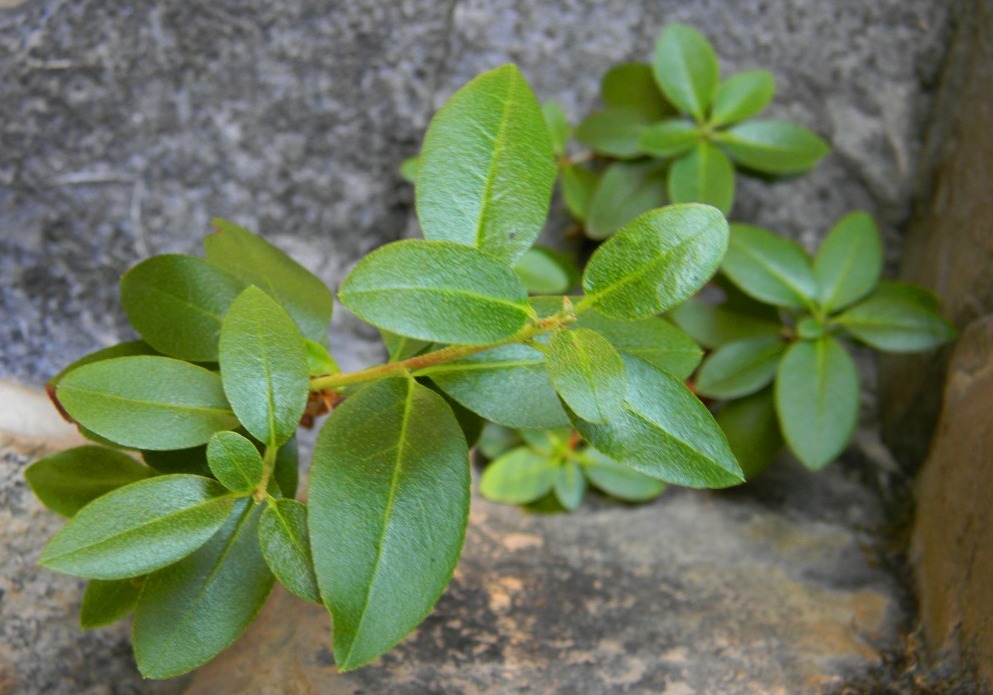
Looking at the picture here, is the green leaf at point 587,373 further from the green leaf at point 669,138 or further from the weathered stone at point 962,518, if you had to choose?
the green leaf at point 669,138

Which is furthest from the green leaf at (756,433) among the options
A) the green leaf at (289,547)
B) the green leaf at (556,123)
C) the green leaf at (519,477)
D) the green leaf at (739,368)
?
the green leaf at (289,547)

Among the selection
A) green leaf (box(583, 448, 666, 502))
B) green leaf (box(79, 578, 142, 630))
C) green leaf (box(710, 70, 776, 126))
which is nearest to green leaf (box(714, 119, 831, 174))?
green leaf (box(710, 70, 776, 126))

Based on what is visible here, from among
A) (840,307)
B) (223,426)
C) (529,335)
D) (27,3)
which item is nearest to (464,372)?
(529,335)

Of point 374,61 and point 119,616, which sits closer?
point 119,616

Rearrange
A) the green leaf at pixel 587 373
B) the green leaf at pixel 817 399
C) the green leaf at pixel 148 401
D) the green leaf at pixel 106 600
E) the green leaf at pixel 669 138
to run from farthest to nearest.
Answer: the green leaf at pixel 669 138 < the green leaf at pixel 817 399 < the green leaf at pixel 106 600 < the green leaf at pixel 148 401 < the green leaf at pixel 587 373

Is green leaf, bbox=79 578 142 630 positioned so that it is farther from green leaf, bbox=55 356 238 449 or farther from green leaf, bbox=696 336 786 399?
green leaf, bbox=696 336 786 399

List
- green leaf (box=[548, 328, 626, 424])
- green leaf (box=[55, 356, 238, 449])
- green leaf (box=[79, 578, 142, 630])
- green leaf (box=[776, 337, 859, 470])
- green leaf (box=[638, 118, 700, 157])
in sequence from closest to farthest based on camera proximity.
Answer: green leaf (box=[548, 328, 626, 424]), green leaf (box=[55, 356, 238, 449]), green leaf (box=[79, 578, 142, 630]), green leaf (box=[776, 337, 859, 470]), green leaf (box=[638, 118, 700, 157])

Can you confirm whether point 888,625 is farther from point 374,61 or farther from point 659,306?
point 374,61
